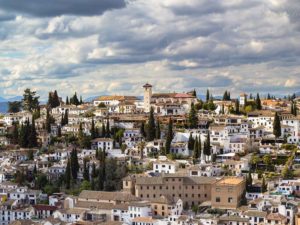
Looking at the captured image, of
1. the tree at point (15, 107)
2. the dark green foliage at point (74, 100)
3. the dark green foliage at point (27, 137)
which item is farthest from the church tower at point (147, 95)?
the dark green foliage at point (27, 137)

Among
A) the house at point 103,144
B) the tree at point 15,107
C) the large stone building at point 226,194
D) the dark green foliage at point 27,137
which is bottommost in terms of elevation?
the large stone building at point 226,194

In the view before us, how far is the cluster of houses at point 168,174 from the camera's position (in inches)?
1522

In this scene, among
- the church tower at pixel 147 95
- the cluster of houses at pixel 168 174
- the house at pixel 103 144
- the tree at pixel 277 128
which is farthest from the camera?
the church tower at pixel 147 95

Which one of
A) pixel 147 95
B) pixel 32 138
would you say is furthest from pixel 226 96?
pixel 32 138

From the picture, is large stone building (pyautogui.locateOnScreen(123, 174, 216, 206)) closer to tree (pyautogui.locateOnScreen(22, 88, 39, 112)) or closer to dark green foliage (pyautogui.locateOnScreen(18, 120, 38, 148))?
dark green foliage (pyautogui.locateOnScreen(18, 120, 38, 148))

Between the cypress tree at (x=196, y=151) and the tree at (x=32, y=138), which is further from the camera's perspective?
the tree at (x=32, y=138)

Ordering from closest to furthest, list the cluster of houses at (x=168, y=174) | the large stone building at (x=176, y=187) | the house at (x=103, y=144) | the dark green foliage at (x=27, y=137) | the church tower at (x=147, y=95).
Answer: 1. the cluster of houses at (x=168, y=174)
2. the large stone building at (x=176, y=187)
3. the house at (x=103, y=144)
4. the dark green foliage at (x=27, y=137)
5. the church tower at (x=147, y=95)

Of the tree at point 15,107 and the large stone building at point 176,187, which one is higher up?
the tree at point 15,107

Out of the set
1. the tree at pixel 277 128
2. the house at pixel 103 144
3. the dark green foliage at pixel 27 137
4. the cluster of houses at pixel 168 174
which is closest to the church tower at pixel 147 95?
the cluster of houses at pixel 168 174

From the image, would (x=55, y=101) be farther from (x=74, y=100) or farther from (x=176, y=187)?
(x=176, y=187)

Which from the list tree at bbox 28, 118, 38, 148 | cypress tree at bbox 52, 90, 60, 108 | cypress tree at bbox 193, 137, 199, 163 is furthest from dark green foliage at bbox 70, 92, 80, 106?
cypress tree at bbox 193, 137, 199, 163

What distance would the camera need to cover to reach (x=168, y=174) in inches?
1721

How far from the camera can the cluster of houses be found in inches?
1522

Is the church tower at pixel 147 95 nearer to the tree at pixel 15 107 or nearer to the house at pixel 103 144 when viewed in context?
the tree at pixel 15 107
